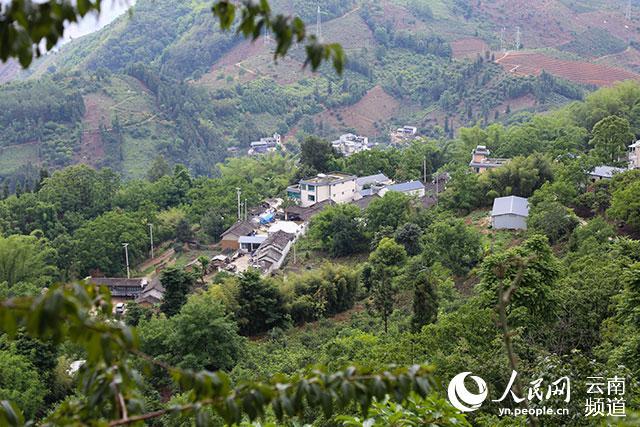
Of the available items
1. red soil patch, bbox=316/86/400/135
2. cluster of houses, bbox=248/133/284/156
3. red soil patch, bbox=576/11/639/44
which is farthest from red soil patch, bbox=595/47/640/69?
cluster of houses, bbox=248/133/284/156

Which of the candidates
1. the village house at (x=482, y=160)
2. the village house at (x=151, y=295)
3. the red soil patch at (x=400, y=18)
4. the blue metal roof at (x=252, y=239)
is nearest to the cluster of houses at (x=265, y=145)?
the village house at (x=482, y=160)

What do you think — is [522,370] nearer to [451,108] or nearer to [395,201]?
[395,201]

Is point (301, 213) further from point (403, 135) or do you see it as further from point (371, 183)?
point (403, 135)

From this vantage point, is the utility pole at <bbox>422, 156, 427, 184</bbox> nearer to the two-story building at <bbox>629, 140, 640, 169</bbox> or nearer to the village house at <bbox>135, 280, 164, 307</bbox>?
the two-story building at <bbox>629, 140, 640, 169</bbox>

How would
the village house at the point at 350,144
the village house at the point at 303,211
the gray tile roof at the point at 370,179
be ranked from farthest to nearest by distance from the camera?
the village house at the point at 350,144 < the gray tile roof at the point at 370,179 < the village house at the point at 303,211

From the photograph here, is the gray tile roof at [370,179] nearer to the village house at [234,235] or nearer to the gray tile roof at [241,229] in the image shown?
the gray tile roof at [241,229]

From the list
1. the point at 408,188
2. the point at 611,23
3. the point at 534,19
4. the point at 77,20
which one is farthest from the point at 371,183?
the point at 611,23
